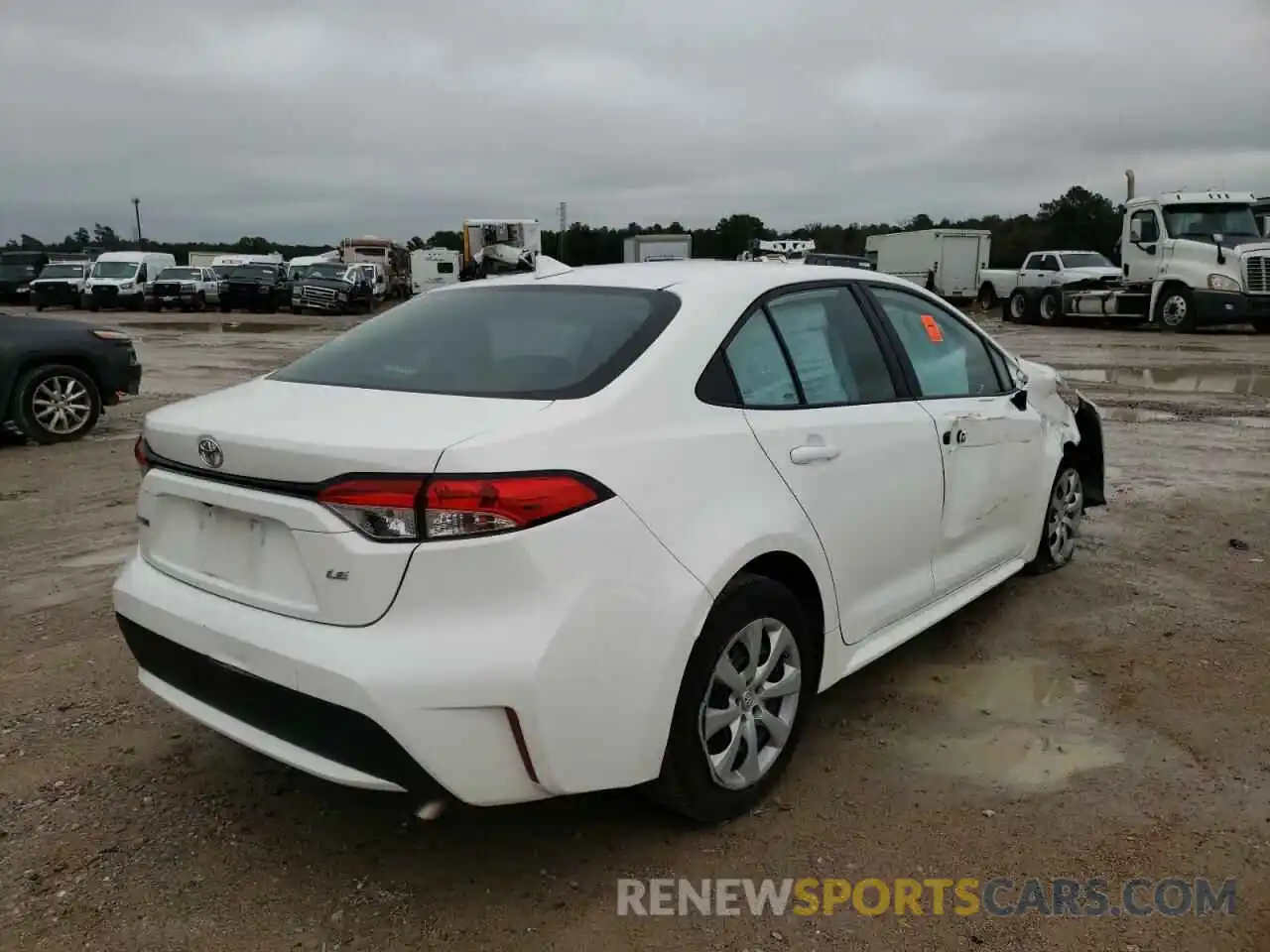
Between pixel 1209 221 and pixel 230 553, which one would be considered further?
pixel 1209 221

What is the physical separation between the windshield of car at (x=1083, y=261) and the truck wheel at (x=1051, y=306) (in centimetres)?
118

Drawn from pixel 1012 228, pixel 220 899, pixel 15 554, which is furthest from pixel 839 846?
pixel 1012 228

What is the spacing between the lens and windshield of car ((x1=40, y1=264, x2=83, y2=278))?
33.8 m

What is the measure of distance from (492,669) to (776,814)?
1.20m

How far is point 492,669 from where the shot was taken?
226 centimetres

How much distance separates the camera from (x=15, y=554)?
560 cm

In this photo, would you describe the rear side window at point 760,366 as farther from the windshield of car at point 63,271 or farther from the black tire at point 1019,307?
the windshield of car at point 63,271

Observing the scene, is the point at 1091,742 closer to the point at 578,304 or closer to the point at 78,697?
the point at 578,304

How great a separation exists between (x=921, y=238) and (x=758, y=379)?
34655mm

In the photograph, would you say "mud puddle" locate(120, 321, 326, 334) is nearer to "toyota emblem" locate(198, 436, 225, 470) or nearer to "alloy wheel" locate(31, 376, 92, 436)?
"alloy wheel" locate(31, 376, 92, 436)

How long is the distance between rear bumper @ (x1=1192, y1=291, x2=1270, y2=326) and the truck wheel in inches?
195

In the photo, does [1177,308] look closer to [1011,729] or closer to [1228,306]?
[1228,306]

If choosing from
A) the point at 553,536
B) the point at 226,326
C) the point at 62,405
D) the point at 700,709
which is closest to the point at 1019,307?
the point at 226,326

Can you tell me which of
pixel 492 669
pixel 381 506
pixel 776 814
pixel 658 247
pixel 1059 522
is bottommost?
pixel 776 814
